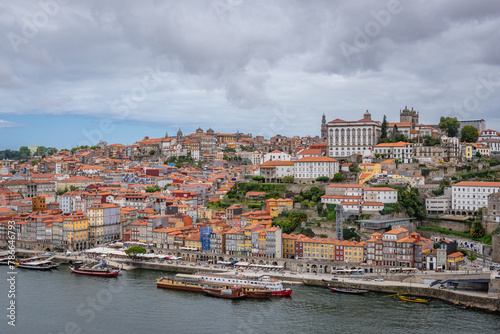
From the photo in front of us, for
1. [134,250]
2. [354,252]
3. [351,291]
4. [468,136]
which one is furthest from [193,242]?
[468,136]

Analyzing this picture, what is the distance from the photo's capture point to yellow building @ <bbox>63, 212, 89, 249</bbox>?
3706cm

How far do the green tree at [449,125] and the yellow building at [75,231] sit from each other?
33.3 m

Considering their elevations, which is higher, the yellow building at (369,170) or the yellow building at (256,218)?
the yellow building at (369,170)

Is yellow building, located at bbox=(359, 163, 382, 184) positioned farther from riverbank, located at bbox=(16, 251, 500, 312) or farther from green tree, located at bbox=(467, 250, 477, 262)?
riverbank, located at bbox=(16, 251, 500, 312)

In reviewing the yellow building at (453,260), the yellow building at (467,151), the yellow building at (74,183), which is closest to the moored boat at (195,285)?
the yellow building at (453,260)

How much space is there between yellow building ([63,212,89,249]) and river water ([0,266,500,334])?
369 inches

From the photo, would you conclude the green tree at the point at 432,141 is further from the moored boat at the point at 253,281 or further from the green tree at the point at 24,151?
the green tree at the point at 24,151

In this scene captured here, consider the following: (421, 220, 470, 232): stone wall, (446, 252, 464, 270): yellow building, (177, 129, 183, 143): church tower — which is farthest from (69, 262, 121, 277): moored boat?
(177, 129, 183, 143): church tower

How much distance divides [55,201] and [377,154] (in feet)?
93.6

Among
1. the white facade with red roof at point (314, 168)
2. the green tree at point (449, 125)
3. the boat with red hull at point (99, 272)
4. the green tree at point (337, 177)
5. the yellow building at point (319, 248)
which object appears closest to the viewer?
the yellow building at point (319, 248)

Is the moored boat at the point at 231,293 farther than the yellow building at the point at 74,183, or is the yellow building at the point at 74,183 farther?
the yellow building at the point at 74,183

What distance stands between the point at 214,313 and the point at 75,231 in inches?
699

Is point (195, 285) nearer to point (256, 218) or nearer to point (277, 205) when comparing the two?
point (256, 218)

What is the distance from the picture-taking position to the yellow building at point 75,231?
1459 inches
